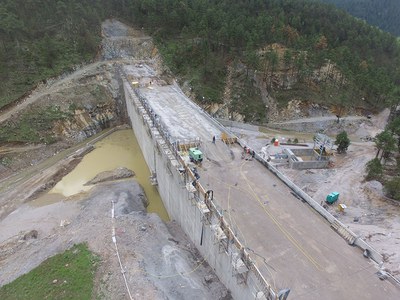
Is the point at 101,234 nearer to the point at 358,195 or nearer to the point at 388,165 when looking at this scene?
the point at 358,195

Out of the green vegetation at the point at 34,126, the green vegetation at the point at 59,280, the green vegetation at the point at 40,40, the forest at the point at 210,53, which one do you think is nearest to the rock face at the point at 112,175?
the green vegetation at the point at 34,126

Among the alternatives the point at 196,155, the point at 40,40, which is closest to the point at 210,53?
the point at 40,40

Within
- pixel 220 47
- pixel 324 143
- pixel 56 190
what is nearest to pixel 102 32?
pixel 220 47

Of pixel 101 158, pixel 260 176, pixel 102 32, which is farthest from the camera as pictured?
pixel 102 32

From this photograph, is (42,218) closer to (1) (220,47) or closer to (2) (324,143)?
(2) (324,143)

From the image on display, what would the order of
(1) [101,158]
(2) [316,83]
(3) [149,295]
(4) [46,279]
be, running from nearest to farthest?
1. (3) [149,295]
2. (4) [46,279]
3. (1) [101,158]
4. (2) [316,83]
